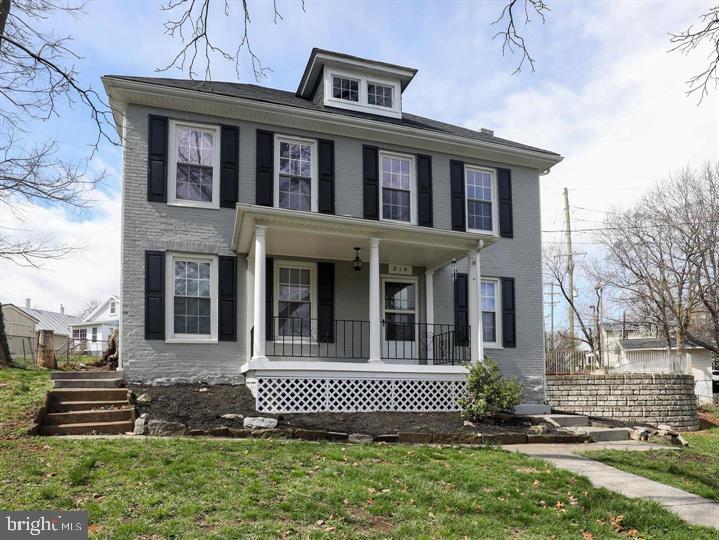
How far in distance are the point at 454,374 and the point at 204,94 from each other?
7.05 meters

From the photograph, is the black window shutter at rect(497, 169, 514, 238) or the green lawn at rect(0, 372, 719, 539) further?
the black window shutter at rect(497, 169, 514, 238)

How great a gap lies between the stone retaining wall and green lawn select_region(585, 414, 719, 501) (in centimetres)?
559

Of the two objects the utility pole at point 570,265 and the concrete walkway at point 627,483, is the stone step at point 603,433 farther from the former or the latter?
the utility pole at point 570,265

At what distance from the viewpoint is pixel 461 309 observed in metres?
13.3

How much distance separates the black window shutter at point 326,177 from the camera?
12.3 meters

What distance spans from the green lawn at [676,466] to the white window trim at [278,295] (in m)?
5.67

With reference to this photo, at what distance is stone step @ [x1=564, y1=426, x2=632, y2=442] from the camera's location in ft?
32.6

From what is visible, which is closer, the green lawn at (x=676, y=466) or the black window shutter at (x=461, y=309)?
the green lawn at (x=676, y=466)

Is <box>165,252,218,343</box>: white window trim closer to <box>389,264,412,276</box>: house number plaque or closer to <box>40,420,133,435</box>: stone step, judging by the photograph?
<box>40,420,133,435</box>: stone step

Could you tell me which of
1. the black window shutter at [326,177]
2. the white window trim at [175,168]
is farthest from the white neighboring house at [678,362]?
the white window trim at [175,168]

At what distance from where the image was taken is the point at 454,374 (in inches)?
434

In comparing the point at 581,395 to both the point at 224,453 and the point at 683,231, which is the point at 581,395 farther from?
the point at 224,453

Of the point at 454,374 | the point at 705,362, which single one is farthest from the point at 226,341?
the point at 705,362

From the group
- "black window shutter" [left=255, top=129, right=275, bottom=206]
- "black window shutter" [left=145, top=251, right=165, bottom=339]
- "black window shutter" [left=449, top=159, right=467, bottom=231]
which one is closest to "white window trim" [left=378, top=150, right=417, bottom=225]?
"black window shutter" [left=449, top=159, right=467, bottom=231]
